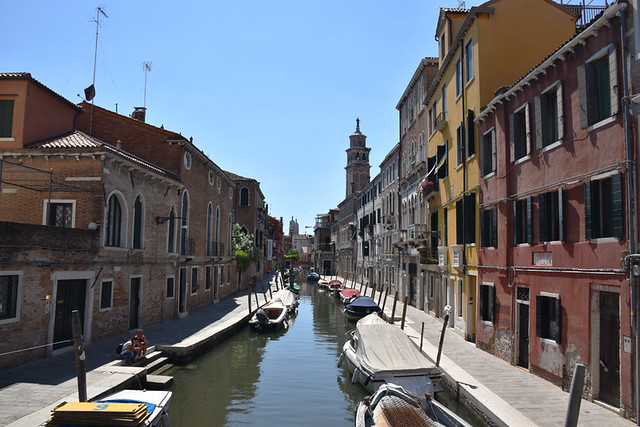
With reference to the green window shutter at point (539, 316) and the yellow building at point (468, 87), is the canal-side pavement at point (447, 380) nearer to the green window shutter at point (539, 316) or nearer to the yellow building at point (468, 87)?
the green window shutter at point (539, 316)

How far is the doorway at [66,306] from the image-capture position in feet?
43.1

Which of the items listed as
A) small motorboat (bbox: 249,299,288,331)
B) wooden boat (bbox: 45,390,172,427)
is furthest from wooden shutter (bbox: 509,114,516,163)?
small motorboat (bbox: 249,299,288,331)

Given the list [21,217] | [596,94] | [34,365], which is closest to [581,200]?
[596,94]

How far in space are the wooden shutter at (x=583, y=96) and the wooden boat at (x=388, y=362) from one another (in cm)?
630

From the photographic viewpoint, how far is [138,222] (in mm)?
17672

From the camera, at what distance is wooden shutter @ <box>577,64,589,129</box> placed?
973 cm

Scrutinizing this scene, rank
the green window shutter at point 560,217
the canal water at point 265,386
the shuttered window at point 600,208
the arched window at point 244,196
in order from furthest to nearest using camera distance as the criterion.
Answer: the arched window at point 244,196 < the canal water at point 265,386 < the green window shutter at point 560,217 < the shuttered window at point 600,208

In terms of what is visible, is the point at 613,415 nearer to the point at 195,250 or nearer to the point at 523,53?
the point at 523,53

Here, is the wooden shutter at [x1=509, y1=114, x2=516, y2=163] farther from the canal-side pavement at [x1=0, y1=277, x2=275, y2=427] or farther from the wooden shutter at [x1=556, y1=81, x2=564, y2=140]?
the canal-side pavement at [x1=0, y1=277, x2=275, y2=427]

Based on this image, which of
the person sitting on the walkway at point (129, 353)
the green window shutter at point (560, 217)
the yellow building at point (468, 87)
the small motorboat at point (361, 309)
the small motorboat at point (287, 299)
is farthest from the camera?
the small motorboat at point (287, 299)

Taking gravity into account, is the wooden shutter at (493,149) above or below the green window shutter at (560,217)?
above

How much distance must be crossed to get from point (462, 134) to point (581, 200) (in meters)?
7.67

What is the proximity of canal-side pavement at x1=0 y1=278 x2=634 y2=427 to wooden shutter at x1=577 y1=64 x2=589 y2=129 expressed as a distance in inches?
215

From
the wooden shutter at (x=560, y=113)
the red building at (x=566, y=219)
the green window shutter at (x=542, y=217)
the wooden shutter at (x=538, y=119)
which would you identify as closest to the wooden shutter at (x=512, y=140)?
the red building at (x=566, y=219)
